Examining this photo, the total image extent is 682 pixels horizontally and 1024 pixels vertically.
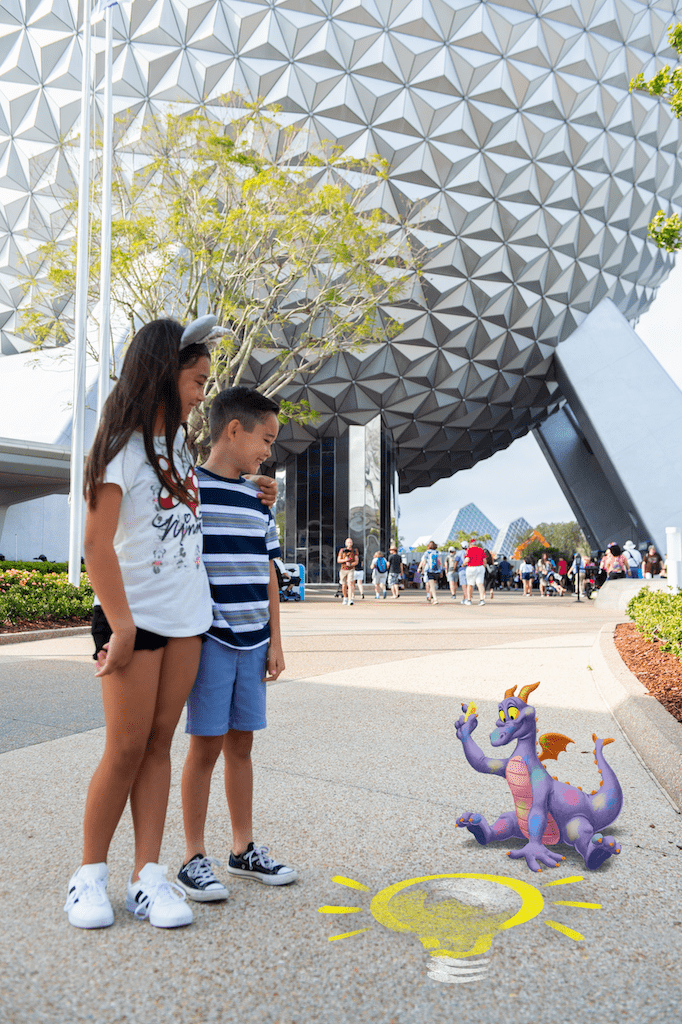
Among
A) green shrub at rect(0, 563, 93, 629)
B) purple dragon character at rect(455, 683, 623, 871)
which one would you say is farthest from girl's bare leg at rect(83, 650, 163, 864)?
green shrub at rect(0, 563, 93, 629)

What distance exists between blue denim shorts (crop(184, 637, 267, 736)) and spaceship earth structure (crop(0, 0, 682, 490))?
953 inches

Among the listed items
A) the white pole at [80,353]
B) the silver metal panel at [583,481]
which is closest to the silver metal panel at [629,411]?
the silver metal panel at [583,481]

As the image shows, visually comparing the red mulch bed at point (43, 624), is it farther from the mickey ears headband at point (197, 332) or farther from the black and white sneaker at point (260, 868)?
the mickey ears headband at point (197, 332)

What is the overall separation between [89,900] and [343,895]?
833mm

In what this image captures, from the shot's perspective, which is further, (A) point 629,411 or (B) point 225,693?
(A) point 629,411

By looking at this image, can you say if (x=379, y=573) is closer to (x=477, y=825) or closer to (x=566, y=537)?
(x=477, y=825)

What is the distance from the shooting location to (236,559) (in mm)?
2664

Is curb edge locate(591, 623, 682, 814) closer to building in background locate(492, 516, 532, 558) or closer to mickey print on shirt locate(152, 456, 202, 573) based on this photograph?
mickey print on shirt locate(152, 456, 202, 573)

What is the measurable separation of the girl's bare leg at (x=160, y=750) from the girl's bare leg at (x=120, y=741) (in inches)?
1.9

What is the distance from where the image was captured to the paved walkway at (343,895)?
1.87m

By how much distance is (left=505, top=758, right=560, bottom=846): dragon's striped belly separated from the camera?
2957 mm

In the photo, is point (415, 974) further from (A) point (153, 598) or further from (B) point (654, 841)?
(B) point (654, 841)

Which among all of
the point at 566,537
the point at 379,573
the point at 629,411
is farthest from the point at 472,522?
the point at 379,573

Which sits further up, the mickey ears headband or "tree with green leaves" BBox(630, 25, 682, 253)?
"tree with green leaves" BBox(630, 25, 682, 253)
